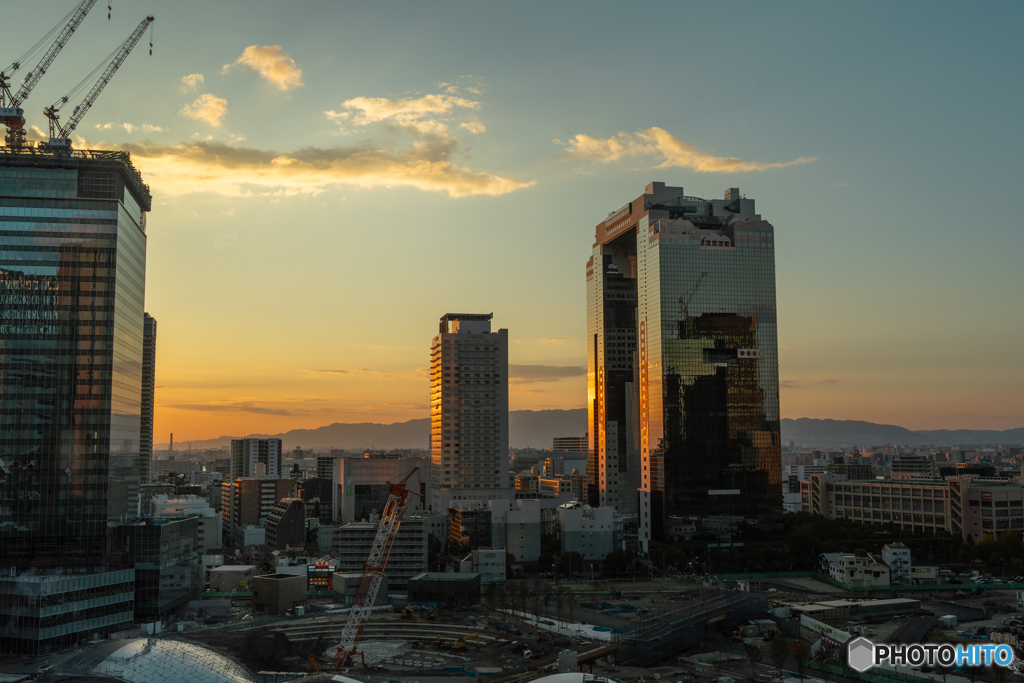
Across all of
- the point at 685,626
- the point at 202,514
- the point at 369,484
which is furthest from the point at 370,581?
the point at 369,484

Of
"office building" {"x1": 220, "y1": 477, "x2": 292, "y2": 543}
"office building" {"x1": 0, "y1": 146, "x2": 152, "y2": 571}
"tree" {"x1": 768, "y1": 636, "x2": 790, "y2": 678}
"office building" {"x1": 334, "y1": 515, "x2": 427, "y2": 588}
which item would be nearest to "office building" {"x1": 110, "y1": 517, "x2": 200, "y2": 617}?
"office building" {"x1": 0, "y1": 146, "x2": 152, "y2": 571}

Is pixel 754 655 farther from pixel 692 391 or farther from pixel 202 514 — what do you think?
pixel 202 514

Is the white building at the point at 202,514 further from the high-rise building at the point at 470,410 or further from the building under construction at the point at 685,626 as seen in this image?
the building under construction at the point at 685,626

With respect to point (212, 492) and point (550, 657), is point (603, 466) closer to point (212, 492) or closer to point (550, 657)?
point (550, 657)

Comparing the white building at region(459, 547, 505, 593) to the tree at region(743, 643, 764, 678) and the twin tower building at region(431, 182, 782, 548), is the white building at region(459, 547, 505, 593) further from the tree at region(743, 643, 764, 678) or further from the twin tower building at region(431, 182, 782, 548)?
the tree at region(743, 643, 764, 678)

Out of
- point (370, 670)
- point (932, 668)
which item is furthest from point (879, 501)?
point (370, 670)

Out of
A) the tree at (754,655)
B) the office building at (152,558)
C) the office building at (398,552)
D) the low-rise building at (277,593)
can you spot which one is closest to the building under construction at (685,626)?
the tree at (754,655)
